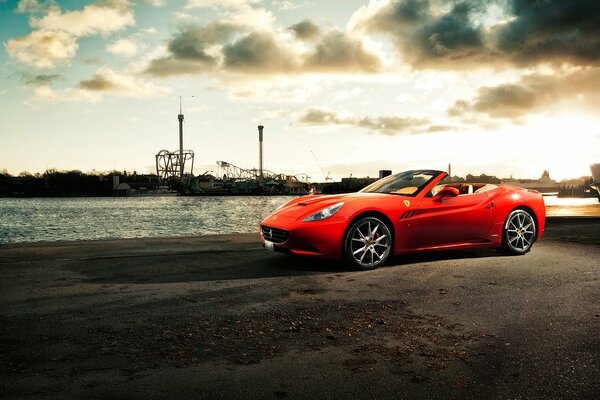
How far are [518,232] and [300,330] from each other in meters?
5.55

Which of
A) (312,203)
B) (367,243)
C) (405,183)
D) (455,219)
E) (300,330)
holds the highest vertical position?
(405,183)

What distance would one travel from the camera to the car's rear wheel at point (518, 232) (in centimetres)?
783

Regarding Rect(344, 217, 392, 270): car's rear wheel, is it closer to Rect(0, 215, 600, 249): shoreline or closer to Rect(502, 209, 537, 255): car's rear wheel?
Rect(502, 209, 537, 255): car's rear wheel

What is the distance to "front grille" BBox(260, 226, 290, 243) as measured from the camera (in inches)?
263

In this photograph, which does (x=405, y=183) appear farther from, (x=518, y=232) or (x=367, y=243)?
(x=518, y=232)

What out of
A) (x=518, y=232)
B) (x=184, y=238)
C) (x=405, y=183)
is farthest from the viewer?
(x=184, y=238)

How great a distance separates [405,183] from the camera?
7648 millimetres

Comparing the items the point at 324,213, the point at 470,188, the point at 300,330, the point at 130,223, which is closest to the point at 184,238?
the point at 324,213

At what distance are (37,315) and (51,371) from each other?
61.7 inches

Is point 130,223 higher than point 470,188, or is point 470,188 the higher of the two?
point 470,188

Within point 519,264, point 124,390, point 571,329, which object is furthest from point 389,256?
point 124,390

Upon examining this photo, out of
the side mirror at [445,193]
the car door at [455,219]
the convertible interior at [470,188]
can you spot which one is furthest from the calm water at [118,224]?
the side mirror at [445,193]

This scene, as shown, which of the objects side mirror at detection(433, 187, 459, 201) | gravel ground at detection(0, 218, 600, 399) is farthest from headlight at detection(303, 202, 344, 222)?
side mirror at detection(433, 187, 459, 201)

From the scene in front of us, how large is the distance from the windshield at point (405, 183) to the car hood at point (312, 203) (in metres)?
0.39
